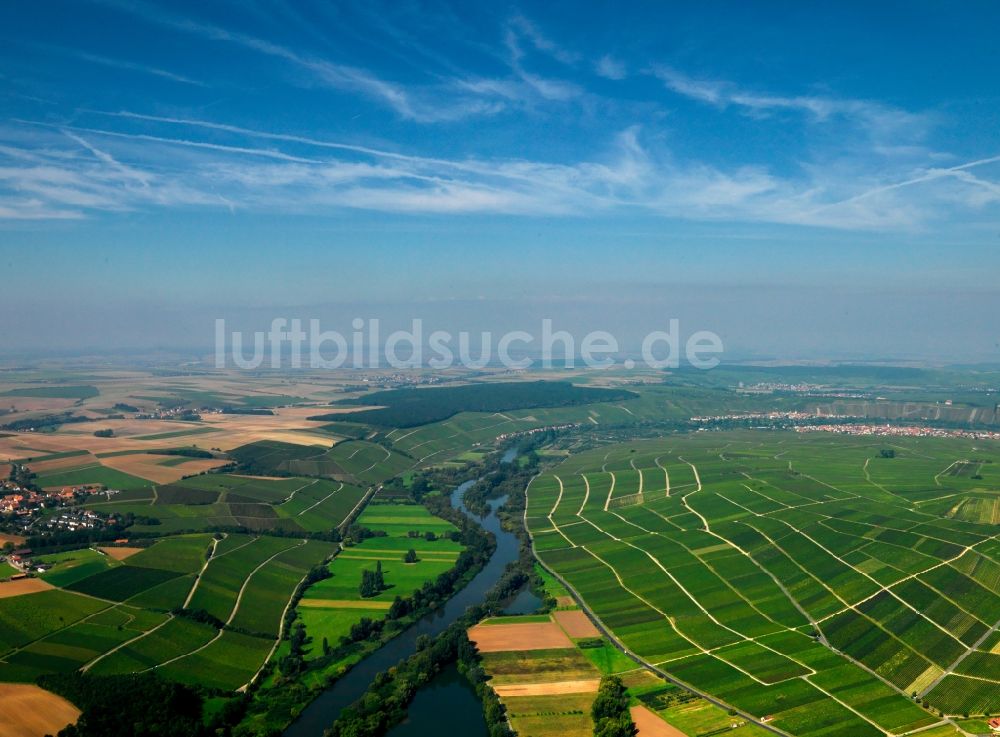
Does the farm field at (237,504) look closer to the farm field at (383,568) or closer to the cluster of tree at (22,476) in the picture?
the farm field at (383,568)

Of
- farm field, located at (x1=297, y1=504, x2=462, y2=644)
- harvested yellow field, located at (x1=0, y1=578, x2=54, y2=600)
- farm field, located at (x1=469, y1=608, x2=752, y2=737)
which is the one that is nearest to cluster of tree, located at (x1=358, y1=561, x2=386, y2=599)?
farm field, located at (x1=297, y1=504, x2=462, y2=644)

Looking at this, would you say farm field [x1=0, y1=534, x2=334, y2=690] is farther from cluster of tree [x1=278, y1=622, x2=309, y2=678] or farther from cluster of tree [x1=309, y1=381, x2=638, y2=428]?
cluster of tree [x1=309, y1=381, x2=638, y2=428]

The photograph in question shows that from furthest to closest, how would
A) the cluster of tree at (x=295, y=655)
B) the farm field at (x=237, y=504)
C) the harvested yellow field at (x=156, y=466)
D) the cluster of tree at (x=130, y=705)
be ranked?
the harvested yellow field at (x=156, y=466), the farm field at (x=237, y=504), the cluster of tree at (x=295, y=655), the cluster of tree at (x=130, y=705)

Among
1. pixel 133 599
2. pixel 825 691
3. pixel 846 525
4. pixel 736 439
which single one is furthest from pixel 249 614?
pixel 736 439

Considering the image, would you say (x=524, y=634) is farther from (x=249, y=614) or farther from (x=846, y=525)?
(x=846, y=525)

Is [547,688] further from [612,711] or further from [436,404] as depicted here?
[436,404]

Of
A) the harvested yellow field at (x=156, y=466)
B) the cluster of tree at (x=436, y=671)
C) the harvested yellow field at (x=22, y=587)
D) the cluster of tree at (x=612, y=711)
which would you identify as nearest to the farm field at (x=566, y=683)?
the cluster of tree at (x=612, y=711)
